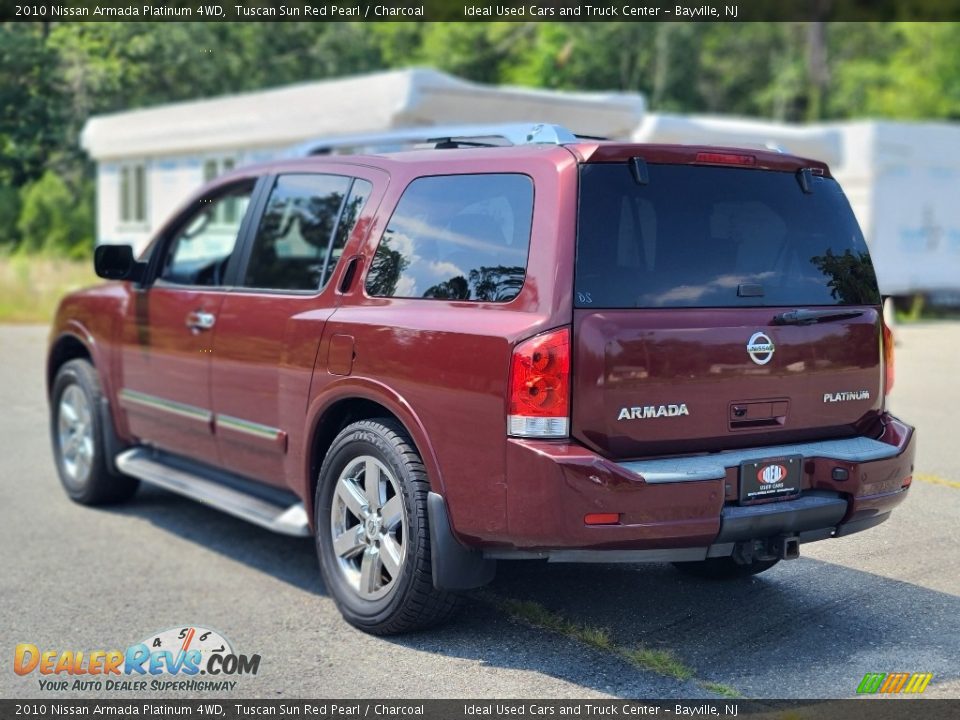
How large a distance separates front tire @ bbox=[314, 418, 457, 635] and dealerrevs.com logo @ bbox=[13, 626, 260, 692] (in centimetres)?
52

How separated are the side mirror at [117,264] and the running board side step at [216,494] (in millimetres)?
1010

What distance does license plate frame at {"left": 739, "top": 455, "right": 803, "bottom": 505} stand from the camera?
445 cm

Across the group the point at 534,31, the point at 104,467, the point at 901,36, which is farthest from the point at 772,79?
the point at 104,467

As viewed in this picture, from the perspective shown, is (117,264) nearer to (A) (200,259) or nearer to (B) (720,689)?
(A) (200,259)

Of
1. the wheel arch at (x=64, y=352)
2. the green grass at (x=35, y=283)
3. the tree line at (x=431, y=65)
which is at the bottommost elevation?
the green grass at (x=35, y=283)

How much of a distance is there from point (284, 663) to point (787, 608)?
2.13m

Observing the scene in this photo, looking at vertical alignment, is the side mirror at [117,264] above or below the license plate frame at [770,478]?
above

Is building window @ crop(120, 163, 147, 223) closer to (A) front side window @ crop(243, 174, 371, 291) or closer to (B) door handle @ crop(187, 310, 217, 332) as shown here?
(A) front side window @ crop(243, 174, 371, 291)

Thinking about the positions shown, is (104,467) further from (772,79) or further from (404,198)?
(772,79)

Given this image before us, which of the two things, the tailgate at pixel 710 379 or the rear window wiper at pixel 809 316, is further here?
the rear window wiper at pixel 809 316

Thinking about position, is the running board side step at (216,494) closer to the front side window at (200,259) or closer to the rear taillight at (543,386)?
the front side window at (200,259)

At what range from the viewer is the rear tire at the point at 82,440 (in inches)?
279

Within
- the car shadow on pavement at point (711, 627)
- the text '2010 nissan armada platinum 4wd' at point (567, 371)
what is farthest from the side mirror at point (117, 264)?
the car shadow on pavement at point (711, 627)

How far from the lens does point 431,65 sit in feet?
102
